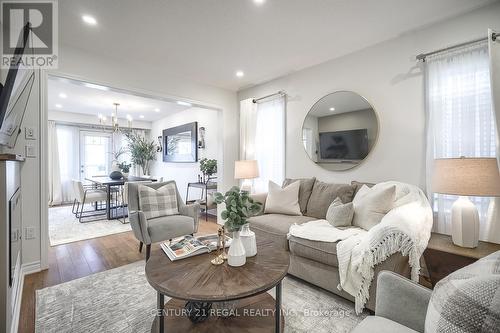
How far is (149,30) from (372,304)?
127 inches

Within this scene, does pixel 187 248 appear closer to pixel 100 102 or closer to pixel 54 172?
pixel 100 102

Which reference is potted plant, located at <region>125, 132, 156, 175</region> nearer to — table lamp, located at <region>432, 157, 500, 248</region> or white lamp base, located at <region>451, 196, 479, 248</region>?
table lamp, located at <region>432, 157, 500, 248</region>

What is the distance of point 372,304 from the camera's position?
1.69m

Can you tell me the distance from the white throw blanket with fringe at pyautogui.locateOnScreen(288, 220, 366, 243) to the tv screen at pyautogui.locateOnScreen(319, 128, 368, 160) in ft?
3.30

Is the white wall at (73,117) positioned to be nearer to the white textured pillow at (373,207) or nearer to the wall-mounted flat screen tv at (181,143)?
the wall-mounted flat screen tv at (181,143)

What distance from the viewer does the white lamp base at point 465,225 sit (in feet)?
5.91

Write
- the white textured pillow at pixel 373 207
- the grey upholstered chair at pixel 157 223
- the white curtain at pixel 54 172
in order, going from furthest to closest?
the white curtain at pixel 54 172 → the grey upholstered chair at pixel 157 223 → the white textured pillow at pixel 373 207

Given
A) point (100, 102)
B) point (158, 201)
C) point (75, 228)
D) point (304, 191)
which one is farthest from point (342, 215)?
point (100, 102)

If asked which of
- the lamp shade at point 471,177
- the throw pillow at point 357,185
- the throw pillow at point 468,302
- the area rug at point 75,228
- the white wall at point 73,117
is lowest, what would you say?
the area rug at point 75,228

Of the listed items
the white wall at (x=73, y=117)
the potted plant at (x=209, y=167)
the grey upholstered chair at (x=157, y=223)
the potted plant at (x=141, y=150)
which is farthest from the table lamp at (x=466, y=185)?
the white wall at (x=73, y=117)

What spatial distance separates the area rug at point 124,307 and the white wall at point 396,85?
4.97 ft

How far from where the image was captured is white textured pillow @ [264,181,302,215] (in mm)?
2914

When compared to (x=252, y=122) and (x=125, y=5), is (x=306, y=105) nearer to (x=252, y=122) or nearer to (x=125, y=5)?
(x=252, y=122)

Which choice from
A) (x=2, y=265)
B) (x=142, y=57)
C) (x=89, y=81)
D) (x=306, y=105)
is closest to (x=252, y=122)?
(x=306, y=105)
